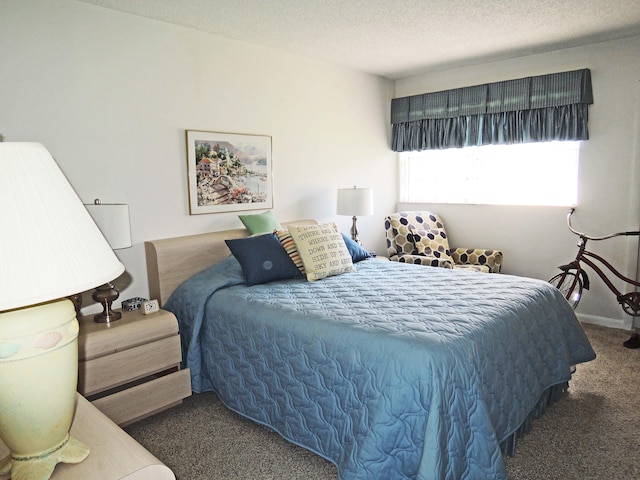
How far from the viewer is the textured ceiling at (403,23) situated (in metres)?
3.00

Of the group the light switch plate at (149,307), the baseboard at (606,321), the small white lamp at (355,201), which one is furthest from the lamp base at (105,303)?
the baseboard at (606,321)

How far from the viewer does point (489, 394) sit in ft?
6.84

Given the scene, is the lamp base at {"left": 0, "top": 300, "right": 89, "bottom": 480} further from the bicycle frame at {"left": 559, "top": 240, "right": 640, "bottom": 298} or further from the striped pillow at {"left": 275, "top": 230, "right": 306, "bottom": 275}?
the bicycle frame at {"left": 559, "top": 240, "right": 640, "bottom": 298}

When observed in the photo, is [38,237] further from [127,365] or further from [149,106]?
[149,106]

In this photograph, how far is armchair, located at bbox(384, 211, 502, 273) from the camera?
453 centimetres

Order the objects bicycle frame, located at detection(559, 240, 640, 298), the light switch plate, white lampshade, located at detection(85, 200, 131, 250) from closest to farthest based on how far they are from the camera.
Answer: white lampshade, located at detection(85, 200, 131, 250) → the light switch plate → bicycle frame, located at detection(559, 240, 640, 298)

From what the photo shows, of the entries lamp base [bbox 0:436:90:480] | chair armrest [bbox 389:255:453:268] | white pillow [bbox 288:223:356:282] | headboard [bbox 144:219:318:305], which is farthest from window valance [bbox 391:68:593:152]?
lamp base [bbox 0:436:90:480]

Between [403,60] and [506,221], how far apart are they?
193 cm

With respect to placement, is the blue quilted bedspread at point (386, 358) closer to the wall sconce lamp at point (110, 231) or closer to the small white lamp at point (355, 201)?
the wall sconce lamp at point (110, 231)

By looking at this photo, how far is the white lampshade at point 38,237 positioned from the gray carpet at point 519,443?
1663 mm

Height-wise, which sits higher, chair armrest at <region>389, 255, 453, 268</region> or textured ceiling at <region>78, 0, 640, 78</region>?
textured ceiling at <region>78, 0, 640, 78</region>

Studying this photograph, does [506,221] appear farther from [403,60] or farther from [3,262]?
[3,262]

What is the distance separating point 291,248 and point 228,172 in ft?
3.04

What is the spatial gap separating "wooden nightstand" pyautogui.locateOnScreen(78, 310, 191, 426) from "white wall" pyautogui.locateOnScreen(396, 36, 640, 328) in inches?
137
